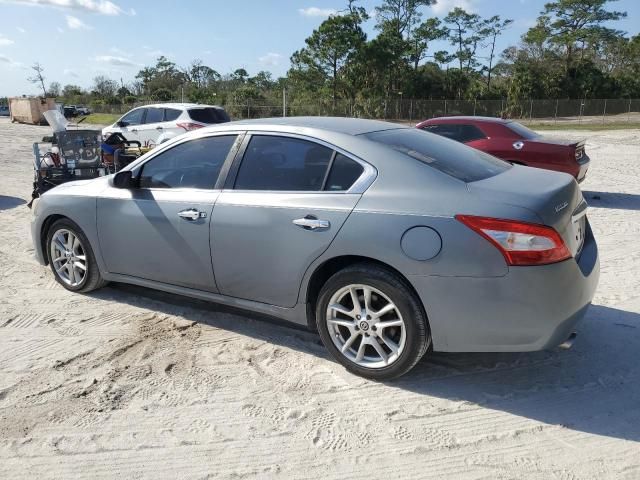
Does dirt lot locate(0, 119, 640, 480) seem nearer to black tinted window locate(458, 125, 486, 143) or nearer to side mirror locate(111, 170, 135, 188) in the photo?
side mirror locate(111, 170, 135, 188)

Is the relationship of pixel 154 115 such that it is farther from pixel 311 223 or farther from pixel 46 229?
pixel 311 223

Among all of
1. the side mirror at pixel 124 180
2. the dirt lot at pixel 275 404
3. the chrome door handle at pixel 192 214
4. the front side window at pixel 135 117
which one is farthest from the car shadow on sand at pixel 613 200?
the front side window at pixel 135 117

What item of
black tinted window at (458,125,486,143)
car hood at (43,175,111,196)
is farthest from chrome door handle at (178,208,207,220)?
black tinted window at (458,125,486,143)

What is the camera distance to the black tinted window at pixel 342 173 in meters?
3.63

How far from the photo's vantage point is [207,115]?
15680 millimetres

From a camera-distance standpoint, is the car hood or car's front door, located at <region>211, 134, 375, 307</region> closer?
car's front door, located at <region>211, 134, 375, 307</region>

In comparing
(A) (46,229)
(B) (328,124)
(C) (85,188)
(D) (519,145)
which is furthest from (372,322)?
(D) (519,145)

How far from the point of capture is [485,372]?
3766 millimetres

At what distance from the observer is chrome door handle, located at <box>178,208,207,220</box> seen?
13.5 feet

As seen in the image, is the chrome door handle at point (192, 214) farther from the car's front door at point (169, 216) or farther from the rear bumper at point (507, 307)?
the rear bumper at point (507, 307)

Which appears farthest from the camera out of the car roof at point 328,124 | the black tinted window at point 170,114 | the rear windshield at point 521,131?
the black tinted window at point 170,114

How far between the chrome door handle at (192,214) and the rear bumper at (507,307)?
1664mm

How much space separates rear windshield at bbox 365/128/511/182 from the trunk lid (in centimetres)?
13

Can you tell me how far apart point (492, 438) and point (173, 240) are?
2.59 m
